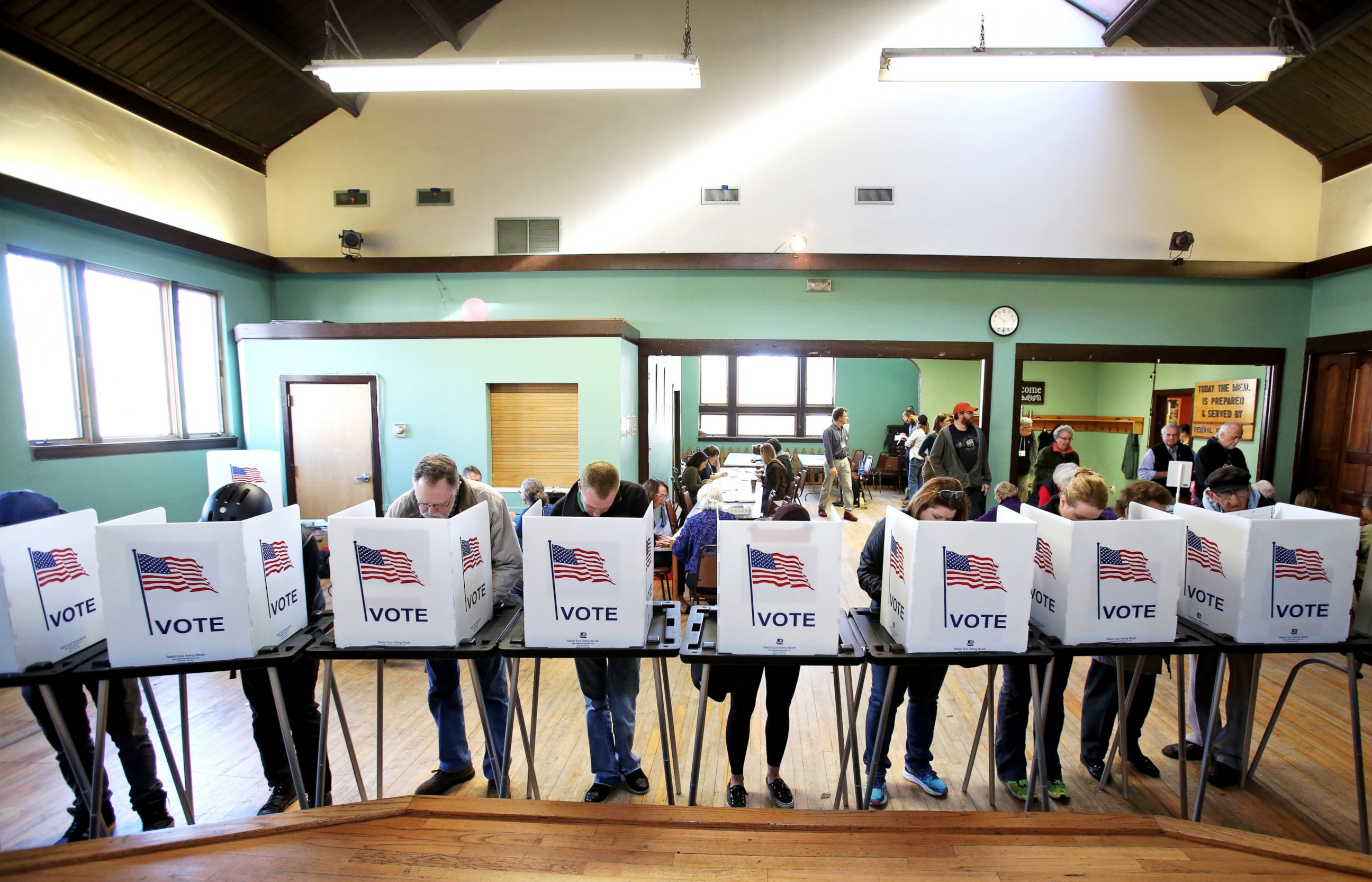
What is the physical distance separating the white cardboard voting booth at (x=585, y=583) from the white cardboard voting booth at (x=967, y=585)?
90 centimetres

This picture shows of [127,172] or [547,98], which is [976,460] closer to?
[547,98]

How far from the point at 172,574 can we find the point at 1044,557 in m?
3.01

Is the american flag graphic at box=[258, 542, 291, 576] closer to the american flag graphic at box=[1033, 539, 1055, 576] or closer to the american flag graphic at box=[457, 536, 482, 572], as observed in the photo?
the american flag graphic at box=[457, 536, 482, 572]

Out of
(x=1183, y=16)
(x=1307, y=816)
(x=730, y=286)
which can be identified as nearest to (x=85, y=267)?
(x=730, y=286)

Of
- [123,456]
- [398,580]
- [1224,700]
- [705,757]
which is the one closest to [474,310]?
[123,456]

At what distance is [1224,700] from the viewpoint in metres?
2.81

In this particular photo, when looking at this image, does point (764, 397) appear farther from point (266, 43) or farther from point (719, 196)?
point (266, 43)

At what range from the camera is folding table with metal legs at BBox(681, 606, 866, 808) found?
6.01 ft

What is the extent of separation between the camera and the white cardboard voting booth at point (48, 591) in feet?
5.62

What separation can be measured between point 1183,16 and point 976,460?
4368 millimetres

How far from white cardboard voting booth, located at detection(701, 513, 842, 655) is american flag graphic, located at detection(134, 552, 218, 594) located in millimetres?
1695

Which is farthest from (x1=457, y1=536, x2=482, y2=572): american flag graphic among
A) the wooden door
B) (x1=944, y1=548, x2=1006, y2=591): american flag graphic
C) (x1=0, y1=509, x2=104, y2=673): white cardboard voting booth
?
the wooden door

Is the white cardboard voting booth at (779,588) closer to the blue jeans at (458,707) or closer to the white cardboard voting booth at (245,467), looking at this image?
the blue jeans at (458,707)

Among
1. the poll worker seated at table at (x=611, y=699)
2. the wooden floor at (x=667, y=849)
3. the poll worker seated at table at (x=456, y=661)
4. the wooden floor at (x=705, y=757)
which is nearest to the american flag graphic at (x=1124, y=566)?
the wooden floor at (x=667, y=849)
